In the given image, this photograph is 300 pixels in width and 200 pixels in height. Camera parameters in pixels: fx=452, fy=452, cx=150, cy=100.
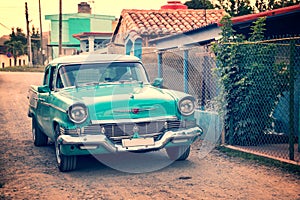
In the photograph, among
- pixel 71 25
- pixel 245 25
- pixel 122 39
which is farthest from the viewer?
pixel 71 25

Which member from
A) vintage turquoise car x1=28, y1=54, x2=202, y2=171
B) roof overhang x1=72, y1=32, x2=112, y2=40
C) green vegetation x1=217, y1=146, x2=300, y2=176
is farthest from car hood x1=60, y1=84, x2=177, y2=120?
roof overhang x1=72, y1=32, x2=112, y2=40

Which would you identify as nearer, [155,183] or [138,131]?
[155,183]

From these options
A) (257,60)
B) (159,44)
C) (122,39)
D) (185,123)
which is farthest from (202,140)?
(122,39)

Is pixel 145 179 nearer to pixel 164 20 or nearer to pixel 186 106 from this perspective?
pixel 186 106

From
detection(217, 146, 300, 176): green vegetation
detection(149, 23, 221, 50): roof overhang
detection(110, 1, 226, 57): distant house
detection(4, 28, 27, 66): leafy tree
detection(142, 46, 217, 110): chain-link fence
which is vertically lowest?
detection(217, 146, 300, 176): green vegetation

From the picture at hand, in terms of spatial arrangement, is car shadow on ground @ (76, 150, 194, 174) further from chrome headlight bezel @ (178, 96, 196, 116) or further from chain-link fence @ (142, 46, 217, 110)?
chain-link fence @ (142, 46, 217, 110)

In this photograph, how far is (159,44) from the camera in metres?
17.8

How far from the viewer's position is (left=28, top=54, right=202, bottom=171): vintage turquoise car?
5969 millimetres

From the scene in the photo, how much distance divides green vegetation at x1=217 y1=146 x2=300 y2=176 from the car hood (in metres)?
1.57

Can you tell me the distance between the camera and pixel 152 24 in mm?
20531

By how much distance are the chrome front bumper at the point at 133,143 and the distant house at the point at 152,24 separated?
41.6ft

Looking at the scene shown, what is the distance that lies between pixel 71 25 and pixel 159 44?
119ft

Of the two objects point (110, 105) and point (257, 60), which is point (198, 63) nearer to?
point (257, 60)

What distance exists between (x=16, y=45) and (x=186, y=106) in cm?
7434
